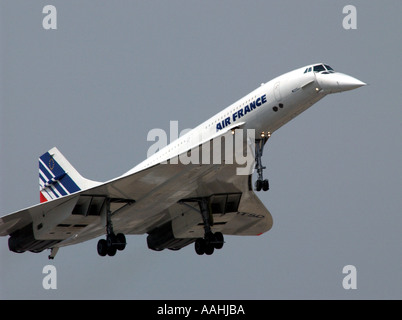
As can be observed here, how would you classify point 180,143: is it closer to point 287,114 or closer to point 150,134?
point 150,134

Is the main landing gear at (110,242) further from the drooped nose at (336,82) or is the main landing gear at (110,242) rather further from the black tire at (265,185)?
the drooped nose at (336,82)

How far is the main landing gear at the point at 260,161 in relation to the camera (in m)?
26.6

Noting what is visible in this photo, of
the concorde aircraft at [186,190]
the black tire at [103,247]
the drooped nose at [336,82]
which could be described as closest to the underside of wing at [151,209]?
the concorde aircraft at [186,190]

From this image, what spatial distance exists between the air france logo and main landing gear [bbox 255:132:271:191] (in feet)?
2.66

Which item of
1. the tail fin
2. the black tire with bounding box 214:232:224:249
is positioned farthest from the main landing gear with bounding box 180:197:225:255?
the tail fin

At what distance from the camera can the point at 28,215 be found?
30.3m

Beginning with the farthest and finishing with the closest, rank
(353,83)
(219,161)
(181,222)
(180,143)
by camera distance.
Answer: (181,222), (180,143), (219,161), (353,83)

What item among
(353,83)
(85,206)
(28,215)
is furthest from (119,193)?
(353,83)

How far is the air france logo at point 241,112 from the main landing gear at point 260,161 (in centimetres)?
81

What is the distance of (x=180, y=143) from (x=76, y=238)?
5.48m

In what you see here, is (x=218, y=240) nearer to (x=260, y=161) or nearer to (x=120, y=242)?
(x=120, y=242)

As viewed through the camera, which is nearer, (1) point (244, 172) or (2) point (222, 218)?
(1) point (244, 172)

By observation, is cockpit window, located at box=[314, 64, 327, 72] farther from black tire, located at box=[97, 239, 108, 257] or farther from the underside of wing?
black tire, located at box=[97, 239, 108, 257]

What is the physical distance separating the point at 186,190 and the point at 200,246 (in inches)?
121
